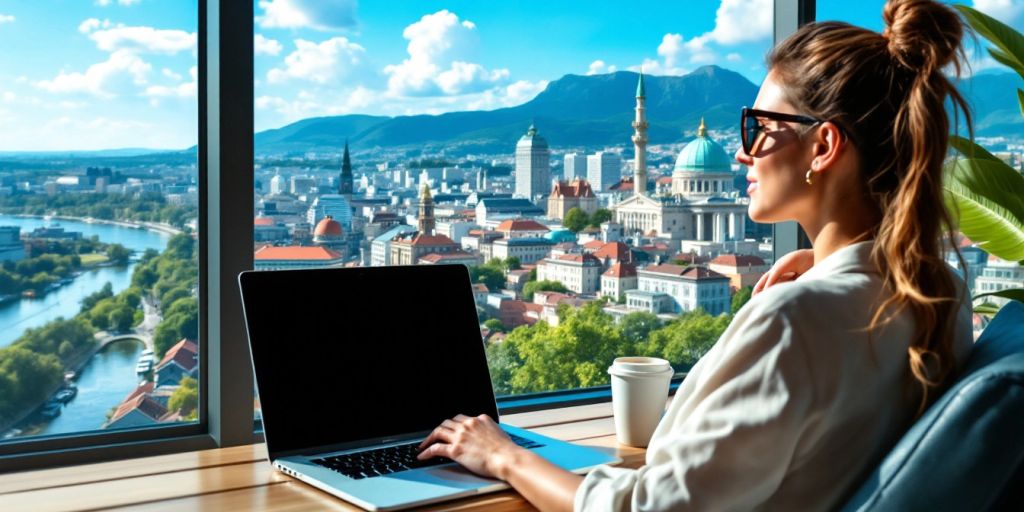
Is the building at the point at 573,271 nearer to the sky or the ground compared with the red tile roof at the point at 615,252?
nearer to the ground

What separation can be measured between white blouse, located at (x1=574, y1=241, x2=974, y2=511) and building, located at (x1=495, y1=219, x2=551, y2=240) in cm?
204

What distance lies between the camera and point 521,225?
306 centimetres

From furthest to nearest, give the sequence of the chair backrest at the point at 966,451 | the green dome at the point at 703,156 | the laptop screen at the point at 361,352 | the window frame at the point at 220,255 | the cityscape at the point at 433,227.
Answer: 1. the green dome at the point at 703,156
2. the cityscape at the point at 433,227
3. the window frame at the point at 220,255
4. the laptop screen at the point at 361,352
5. the chair backrest at the point at 966,451

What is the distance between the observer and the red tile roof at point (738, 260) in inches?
115

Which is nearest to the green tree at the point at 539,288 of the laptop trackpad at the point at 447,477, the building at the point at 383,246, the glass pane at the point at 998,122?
the building at the point at 383,246

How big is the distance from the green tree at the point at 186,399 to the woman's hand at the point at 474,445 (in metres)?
0.59

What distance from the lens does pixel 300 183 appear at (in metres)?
2.66

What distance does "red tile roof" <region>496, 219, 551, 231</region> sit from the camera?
9.98 ft

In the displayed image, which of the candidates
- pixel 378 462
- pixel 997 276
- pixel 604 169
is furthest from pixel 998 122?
pixel 378 462

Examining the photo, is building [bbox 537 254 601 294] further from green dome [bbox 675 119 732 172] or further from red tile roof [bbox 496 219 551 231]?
green dome [bbox 675 119 732 172]

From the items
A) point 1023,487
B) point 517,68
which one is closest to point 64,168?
point 1023,487

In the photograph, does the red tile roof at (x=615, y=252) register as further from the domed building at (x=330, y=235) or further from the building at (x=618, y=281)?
the domed building at (x=330, y=235)

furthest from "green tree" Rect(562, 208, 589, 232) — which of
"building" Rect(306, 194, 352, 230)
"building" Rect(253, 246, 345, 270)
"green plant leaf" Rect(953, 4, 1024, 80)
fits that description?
"green plant leaf" Rect(953, 4, 1024, 80)

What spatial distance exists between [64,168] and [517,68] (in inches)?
152
